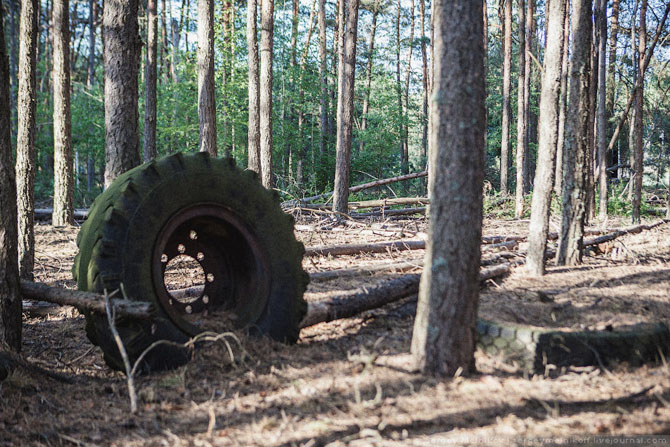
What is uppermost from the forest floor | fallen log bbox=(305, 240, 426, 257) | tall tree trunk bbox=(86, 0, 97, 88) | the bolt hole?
tall tree trunk bbox=(86, 0, 97, 88)

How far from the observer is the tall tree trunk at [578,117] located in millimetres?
7805

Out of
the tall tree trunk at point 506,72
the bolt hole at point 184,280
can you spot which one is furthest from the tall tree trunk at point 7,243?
the tall tree trunk at point 506,72

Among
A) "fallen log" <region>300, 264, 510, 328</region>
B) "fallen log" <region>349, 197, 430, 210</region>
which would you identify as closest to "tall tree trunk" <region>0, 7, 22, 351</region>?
"fallen log" <region>300, 264, 510, 328</region>

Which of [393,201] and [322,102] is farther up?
[322,102]

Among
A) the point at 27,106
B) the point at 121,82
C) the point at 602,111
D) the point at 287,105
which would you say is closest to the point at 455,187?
the point at 121,82

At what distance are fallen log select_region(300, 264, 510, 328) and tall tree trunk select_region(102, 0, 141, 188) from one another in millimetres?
4531

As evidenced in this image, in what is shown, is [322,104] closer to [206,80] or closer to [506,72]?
[506,72]

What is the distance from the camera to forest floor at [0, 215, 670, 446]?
9.62ft

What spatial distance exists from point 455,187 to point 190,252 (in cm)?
260

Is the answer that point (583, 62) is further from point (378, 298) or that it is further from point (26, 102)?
point (26, 102)

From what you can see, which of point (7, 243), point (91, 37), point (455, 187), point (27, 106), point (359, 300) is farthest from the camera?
point (91, 37)

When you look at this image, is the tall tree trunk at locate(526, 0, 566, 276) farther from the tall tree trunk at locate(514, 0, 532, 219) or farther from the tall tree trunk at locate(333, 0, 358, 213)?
the tall tree trunk at locate(514, 0, 532, 219)

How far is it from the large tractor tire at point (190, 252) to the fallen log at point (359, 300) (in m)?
0.26

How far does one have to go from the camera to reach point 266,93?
14766 millimetres
